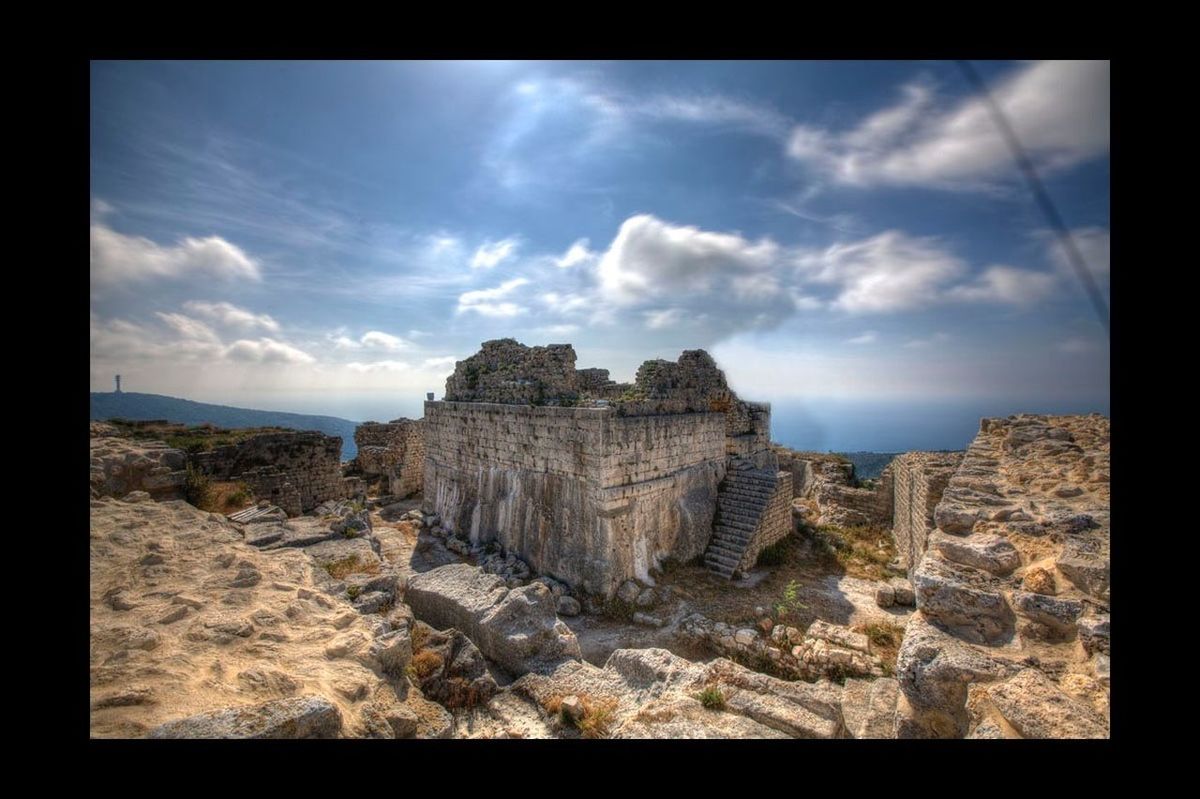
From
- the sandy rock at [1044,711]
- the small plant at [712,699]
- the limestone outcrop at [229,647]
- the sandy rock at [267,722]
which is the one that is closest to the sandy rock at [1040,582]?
the sandy rock at [1044,711]

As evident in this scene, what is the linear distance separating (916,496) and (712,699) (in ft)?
26.1

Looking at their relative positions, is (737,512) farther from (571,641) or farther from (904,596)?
(571,641)

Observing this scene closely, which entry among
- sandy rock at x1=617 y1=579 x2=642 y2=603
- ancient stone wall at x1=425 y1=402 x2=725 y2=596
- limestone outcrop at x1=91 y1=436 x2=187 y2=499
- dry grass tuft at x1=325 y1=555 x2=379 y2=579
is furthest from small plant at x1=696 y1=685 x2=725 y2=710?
limestone outcrop at x1=91 y1=436 x2=187 y2=499

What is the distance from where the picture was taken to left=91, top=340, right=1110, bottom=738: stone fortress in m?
3.09

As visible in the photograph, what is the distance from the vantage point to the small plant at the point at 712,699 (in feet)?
13.5

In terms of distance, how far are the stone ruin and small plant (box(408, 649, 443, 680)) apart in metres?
4.32

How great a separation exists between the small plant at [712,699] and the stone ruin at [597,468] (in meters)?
4.47

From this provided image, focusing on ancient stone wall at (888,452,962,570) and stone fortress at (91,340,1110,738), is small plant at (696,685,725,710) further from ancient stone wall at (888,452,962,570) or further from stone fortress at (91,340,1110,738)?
ancient stone wall at (888,452,962,570)

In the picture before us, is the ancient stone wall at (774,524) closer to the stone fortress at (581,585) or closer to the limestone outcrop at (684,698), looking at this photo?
the stone fortress at (581,585)

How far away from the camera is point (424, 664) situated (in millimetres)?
4621
